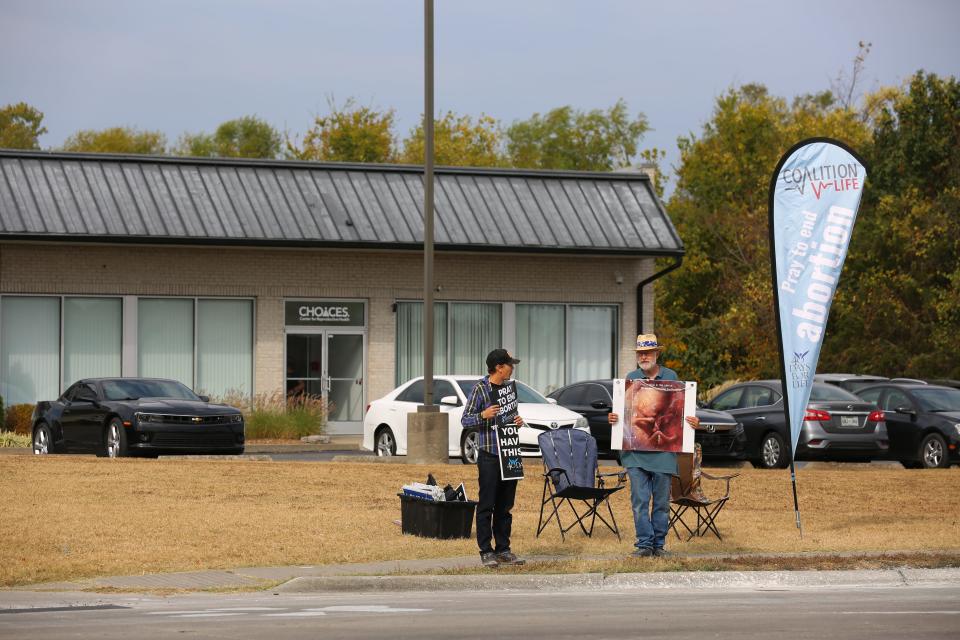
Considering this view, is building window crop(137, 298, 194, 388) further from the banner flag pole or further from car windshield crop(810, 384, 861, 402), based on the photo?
the banner flag pole

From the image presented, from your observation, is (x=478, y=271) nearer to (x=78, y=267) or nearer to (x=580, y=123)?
(x=78, y=267)

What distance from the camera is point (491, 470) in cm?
1319

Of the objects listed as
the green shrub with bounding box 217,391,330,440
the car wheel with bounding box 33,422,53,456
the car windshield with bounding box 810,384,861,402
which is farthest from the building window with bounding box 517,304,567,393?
the car wheel with bounding box 33,422,53,456

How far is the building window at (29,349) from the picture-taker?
1204 inches

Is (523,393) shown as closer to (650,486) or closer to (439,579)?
(650,486)

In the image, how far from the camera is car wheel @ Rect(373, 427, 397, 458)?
25.0 metres

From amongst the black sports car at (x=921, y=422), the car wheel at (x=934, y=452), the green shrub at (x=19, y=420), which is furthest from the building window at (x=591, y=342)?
the green shrub at (x=19, y=420)

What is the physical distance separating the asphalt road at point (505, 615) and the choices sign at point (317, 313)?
2065cm

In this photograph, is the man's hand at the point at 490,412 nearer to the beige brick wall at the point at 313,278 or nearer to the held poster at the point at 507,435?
the held poster at the point at 507,435

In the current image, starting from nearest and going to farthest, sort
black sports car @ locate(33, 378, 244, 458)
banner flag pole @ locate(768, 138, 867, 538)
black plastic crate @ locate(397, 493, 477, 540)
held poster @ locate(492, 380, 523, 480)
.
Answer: held poster @ locate(492, 380, 523, 480)
black plastic crate @ locate(397, 493, 477, 540)
banner flag pole @ locate(768, 138, 867, 538)
black sports car @ locate(33, 378, 244, 458)

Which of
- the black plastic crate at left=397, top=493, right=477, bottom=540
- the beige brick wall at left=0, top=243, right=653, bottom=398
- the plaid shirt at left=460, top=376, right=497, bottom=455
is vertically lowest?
the black plastic crate at left=397, top=493, right=477, bottom=540

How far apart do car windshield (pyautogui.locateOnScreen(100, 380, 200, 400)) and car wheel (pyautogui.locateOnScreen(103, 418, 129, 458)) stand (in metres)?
0.71

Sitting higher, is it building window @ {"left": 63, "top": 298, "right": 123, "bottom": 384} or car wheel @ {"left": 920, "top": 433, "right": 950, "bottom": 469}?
building window @ {"left": 63, "top": 298, "right": 123, "bottom": 384}

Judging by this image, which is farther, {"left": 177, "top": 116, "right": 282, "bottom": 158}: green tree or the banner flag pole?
{"left": 177, "top": 116, "right": 282, "bottom": 158}: green tree
